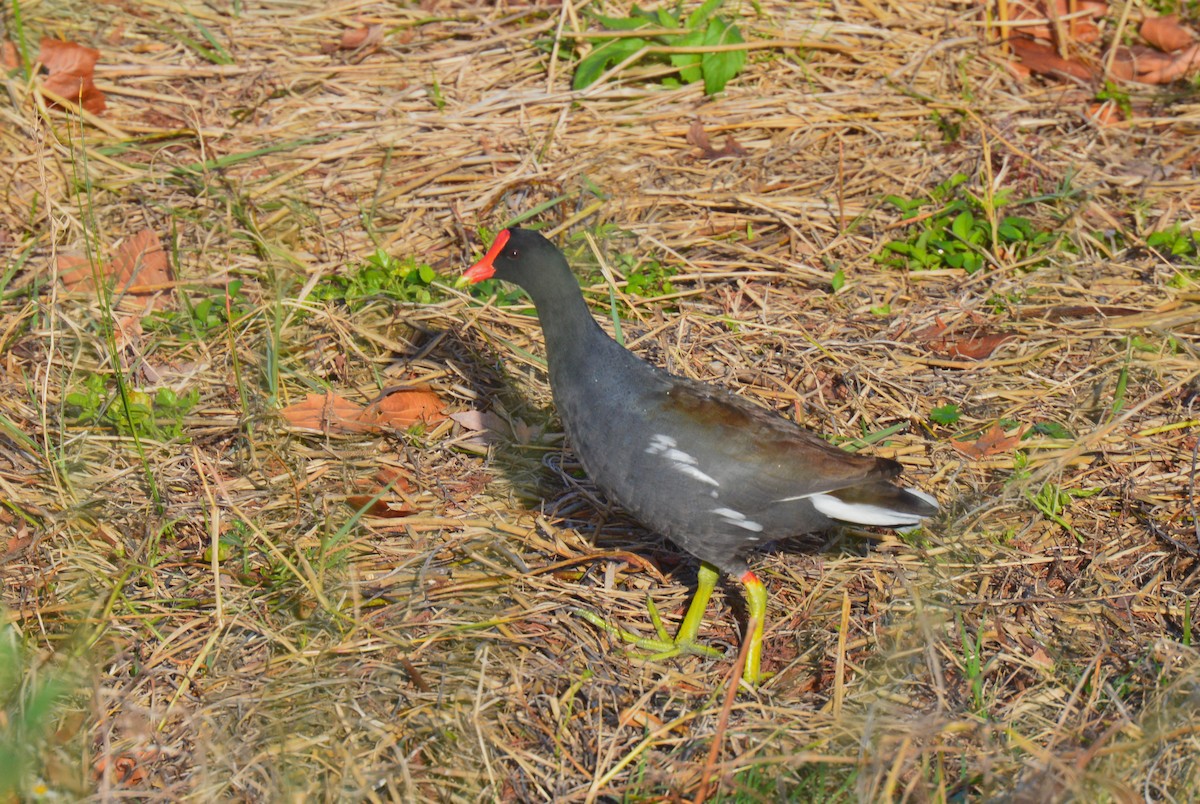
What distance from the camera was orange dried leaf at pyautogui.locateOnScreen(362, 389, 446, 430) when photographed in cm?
402

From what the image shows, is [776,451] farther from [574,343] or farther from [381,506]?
[381,506]

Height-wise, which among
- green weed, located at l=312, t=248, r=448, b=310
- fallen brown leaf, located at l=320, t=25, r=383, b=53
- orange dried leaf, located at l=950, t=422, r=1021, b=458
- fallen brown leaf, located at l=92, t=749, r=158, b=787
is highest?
fallen brown leaf, located at l=320, t=25, r=383, b=53

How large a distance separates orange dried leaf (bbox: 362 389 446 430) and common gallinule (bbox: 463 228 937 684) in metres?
0.84

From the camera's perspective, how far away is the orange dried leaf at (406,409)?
13.2 feet

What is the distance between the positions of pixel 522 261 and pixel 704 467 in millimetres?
849

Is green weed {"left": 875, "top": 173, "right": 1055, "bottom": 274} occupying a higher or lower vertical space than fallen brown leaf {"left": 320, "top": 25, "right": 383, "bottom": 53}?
lower

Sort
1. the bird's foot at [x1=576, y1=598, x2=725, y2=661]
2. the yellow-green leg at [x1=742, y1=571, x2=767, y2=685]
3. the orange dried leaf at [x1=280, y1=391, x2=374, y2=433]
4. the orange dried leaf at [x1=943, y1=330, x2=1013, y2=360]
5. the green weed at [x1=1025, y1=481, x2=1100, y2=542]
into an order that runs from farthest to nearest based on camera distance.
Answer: the orange dried leaf at [x1=943, y1=330, x2=1013, y2=360], the orange dried leaf at [x1=280, y1=391, x2=374, y2=433], the green weed at [x1=1025, y1=481, x2=1100, y2=542], the bird's foot at [x1=576, y1=598, x2=725, y2=661], the yellow-green leg at [x1=742, y1=571, x2=767, y2=685]

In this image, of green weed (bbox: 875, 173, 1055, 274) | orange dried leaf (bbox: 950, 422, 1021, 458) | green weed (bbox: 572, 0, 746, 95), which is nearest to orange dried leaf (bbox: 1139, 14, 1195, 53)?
green weed (bbox: 875, 173, 1055, 274)

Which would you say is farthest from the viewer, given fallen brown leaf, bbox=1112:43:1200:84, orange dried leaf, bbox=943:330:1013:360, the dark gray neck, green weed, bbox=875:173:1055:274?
fallen brown leaf, bbox=1112:43:1200:84

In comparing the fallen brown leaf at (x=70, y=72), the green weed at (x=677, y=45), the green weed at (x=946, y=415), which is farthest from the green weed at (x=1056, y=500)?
the fallen brown leaf at (x=70, y=72)

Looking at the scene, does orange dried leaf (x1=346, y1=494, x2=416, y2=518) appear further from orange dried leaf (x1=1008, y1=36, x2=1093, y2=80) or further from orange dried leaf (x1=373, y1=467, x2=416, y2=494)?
orange dried leaf (x1=1008, y1=36, x2=1093, y2=80)

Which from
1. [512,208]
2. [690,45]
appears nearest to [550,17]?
[690,45]

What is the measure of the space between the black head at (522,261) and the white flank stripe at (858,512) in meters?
1.01

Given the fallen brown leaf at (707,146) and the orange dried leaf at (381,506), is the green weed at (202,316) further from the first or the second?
the fallen brown leaf at (707,146)
